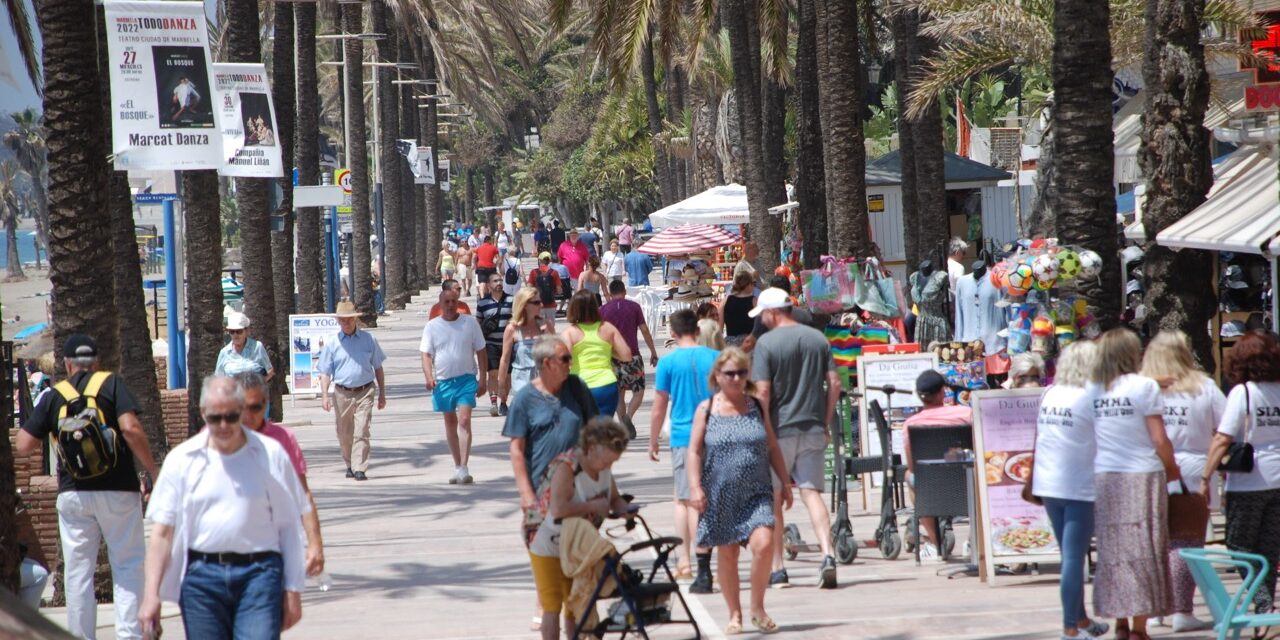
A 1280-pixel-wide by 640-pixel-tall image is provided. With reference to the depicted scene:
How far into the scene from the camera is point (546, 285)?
1992 cm

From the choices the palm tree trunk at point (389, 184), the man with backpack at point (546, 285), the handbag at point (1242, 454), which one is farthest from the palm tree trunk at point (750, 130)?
the handbag at point (1242, 454)

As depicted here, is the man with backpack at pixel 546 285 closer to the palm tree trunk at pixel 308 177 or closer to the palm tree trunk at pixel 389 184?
the palm tree trunk at pixel 308 177

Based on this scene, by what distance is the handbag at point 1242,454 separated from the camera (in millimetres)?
7668

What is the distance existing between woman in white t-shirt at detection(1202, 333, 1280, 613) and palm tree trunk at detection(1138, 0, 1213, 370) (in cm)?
373

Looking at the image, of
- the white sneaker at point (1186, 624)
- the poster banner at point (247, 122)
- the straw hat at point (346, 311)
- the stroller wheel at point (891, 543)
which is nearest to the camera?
the white sneaker at point (1186, 624)

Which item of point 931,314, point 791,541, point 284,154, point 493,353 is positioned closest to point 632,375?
point 493,353

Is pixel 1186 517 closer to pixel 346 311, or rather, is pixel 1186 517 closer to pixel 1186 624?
pixel 1186 624

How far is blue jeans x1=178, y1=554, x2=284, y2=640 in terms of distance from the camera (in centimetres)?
593

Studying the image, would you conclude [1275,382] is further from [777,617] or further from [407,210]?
[407,210]

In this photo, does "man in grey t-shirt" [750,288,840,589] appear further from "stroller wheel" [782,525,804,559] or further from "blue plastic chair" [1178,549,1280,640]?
"blue plastic chair" [1178,549,1280,640]

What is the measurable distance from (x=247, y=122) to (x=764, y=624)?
1011cm

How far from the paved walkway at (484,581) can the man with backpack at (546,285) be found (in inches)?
82.0


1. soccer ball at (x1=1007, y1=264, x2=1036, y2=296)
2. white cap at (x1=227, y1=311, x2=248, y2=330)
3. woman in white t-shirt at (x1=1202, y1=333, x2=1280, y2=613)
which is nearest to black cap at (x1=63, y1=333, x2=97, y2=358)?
white cap at (x1=227, y1=311, x2=248, y2=330)

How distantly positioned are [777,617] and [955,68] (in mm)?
14022
